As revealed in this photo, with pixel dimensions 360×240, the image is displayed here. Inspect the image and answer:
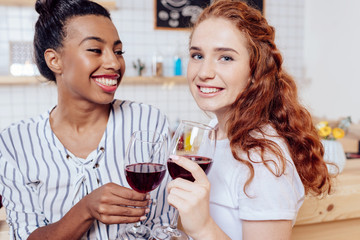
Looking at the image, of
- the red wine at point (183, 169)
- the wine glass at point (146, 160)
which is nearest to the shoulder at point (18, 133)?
the wine glass at point (146, 160)

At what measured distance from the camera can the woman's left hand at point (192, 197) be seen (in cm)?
75

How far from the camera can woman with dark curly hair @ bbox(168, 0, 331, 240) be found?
80 cm

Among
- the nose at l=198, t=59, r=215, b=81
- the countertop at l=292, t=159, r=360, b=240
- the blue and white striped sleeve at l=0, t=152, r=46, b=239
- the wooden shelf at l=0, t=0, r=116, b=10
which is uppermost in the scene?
the wooden shelf at l=0, t=0, r=116, b=10

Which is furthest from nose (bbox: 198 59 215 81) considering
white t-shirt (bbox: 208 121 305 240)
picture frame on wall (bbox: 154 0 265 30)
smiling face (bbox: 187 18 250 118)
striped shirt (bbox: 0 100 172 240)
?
picture frame on wall (bbox: 154 0 265 30)

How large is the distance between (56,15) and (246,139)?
804mm

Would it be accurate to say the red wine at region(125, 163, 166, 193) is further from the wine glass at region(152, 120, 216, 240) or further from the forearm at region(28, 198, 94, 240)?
the forearm at region(28, 198, 94, 240)

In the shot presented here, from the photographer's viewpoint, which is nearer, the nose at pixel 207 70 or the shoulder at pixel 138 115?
the nose at pixel 207 70

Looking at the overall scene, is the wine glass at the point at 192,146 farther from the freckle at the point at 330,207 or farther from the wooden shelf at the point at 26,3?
the wooden shelf at the point at 26,3

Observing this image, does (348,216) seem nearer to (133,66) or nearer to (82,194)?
(82,194)

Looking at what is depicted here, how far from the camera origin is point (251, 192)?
834 millimetres

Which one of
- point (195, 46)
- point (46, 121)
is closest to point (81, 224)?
point (46, 121)

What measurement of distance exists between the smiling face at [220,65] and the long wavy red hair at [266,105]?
26mm

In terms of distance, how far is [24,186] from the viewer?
45.9 inches

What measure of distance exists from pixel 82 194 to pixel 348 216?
3.42ft
